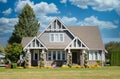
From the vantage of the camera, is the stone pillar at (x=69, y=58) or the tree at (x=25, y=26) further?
the tree at (x=25, y=26)

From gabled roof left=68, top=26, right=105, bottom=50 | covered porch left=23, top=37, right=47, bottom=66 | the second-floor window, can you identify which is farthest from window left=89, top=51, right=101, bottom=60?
covered porch left=23, top=37, right=47, bottom=66

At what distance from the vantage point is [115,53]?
6269 centimetres

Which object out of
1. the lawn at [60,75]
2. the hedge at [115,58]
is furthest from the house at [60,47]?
the lawn at [60,75]

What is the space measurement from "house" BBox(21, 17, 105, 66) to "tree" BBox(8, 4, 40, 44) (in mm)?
26663

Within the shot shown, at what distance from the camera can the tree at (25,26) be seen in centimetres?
8906

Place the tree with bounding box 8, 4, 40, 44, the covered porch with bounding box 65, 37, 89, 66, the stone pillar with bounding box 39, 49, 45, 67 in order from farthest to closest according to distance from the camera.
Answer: the tree with bounding box 8, 4, 40, 44 → the covered porch with bounding box 65, 37, 89, 66 → the stone pillar with bounding box 39, 49, 45, 67

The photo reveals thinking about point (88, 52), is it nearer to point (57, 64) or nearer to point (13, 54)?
point (57, 64)

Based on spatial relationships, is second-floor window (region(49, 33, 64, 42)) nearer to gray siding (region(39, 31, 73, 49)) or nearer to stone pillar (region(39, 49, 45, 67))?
gray siding (region(39, 31, 73, 49))

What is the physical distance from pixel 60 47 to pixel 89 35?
→ 27.6 ft

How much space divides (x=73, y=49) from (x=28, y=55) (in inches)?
322

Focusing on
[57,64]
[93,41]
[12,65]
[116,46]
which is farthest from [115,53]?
[116,46]

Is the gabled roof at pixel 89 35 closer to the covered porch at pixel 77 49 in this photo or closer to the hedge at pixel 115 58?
the covered porch at pixel 77 49

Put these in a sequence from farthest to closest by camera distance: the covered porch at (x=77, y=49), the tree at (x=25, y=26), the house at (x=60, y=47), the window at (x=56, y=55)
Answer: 1. the tree at (x=25, y=26)
2. the window at (x=56, y=55)
3. the house at (x=60, y=47)
4. the covered porch at (x=77, y=49)

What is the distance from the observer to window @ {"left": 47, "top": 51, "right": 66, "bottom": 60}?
199 ft
